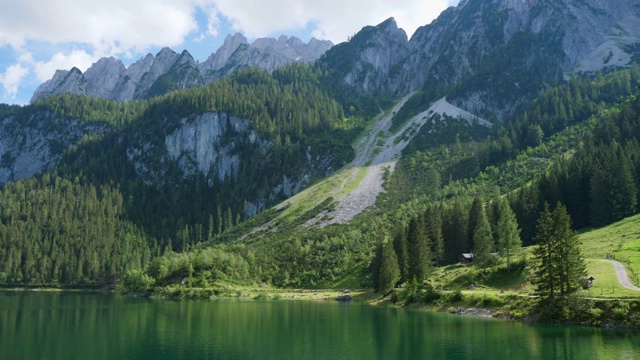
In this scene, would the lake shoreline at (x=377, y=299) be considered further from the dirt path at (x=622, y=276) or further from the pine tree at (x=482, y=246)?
the pine tree at (x=482, y=246)

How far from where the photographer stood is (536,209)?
424ft

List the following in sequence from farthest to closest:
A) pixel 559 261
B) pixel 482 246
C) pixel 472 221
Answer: pixel 472 221 < pixel 482 246 < pixel 559 261

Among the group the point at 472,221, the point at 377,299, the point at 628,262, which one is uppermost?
the point at 472,221

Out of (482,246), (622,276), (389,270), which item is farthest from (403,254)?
(622,276)

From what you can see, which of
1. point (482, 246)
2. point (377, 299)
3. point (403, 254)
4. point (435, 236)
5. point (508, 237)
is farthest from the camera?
point (435, 236)

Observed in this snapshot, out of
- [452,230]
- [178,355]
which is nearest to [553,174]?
[452,230]

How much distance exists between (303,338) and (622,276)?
50.8 m

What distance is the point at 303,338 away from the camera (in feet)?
197

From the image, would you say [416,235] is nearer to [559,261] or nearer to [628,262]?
[628,262]

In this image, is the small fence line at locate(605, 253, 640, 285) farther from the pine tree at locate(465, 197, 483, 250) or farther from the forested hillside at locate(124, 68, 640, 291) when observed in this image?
the pine tree at locate(465, 197, 483, 250)

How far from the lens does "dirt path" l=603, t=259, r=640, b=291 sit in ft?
225

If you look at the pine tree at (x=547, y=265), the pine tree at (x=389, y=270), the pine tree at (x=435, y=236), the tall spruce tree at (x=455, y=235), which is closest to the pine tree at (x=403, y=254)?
the pine tree at (x=389, y=270)

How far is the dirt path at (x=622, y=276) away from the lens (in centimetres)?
6850

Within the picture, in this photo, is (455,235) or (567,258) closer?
(567,258)
